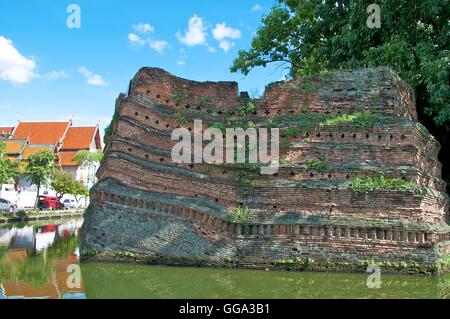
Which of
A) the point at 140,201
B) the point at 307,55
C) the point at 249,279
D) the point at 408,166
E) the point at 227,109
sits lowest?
the point at 249,279

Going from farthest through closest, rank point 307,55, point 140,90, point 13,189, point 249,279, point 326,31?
point 13,189 < point 307,55 < point 326,31 < point 140,90 < point 249,279

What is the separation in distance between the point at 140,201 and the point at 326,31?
12013 mm

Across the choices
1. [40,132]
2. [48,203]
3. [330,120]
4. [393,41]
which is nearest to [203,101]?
[330,120]

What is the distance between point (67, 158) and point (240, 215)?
172ft

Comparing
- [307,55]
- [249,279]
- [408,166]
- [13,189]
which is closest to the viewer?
[249,279]

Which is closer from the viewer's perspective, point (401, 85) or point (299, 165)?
point (299, 165)

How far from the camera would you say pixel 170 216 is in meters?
10.7

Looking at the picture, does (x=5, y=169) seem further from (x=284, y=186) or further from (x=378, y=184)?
(x=378, y=184)

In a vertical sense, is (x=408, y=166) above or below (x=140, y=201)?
above

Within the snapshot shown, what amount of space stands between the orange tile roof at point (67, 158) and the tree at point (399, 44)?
4293 cm

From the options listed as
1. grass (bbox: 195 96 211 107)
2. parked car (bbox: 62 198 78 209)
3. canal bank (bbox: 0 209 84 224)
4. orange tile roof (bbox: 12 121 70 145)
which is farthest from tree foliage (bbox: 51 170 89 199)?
grass (bbox: 195 96 211 107)

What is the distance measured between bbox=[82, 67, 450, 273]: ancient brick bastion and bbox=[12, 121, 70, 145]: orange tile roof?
157 ft

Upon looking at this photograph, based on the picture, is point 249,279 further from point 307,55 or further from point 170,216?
point 307,55

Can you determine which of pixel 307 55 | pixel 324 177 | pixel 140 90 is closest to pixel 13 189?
pixel 307 55
